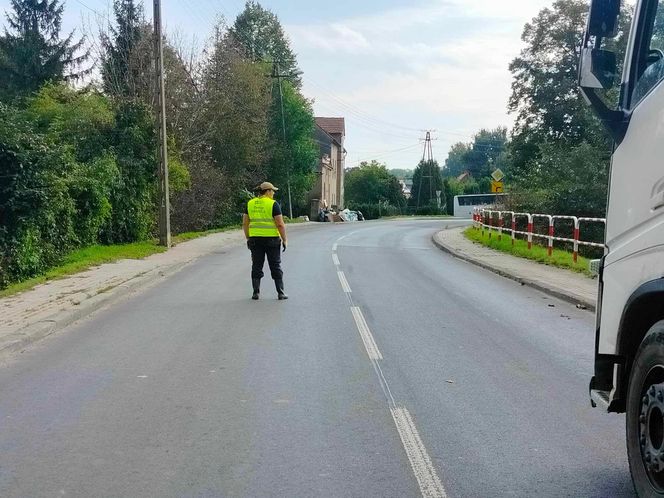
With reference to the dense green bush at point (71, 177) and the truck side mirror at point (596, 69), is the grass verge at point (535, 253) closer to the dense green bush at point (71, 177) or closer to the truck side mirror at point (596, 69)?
the dense green bush at point (71, 177)

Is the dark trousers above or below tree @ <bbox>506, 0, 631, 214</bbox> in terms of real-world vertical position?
below

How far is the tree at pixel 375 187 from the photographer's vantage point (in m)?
95.7

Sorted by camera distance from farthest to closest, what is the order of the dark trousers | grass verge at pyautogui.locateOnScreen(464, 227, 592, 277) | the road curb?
grass verge at pyautogui.locateOnScreen(464, 227, 592, 277) → the dark trousers → the road curb

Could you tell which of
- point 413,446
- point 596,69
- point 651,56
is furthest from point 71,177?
point 651,56

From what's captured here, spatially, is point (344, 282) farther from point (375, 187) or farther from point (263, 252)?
point (375, 187)

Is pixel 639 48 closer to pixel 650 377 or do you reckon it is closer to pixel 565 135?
pixel 650 377

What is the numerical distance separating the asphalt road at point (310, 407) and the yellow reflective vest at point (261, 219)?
145cm

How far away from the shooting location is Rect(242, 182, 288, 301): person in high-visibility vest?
39.8 ft

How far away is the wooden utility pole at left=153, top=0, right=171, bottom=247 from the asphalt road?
1208cm

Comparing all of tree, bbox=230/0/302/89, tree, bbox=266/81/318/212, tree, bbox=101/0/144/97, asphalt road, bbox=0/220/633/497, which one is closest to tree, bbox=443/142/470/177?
tree, bbox=230/0/302/89

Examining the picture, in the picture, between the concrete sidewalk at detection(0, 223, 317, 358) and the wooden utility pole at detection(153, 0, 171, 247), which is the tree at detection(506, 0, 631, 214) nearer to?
the wooden utility pole at detection(153, 0, 171, 247)

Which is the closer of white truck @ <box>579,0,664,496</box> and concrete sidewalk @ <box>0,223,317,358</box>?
white truck @ <box>579,0,664,496</box>

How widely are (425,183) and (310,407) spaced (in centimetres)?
9379

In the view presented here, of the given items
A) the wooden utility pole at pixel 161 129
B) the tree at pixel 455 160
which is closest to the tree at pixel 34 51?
the wooden utility pole at pixel 161 129
